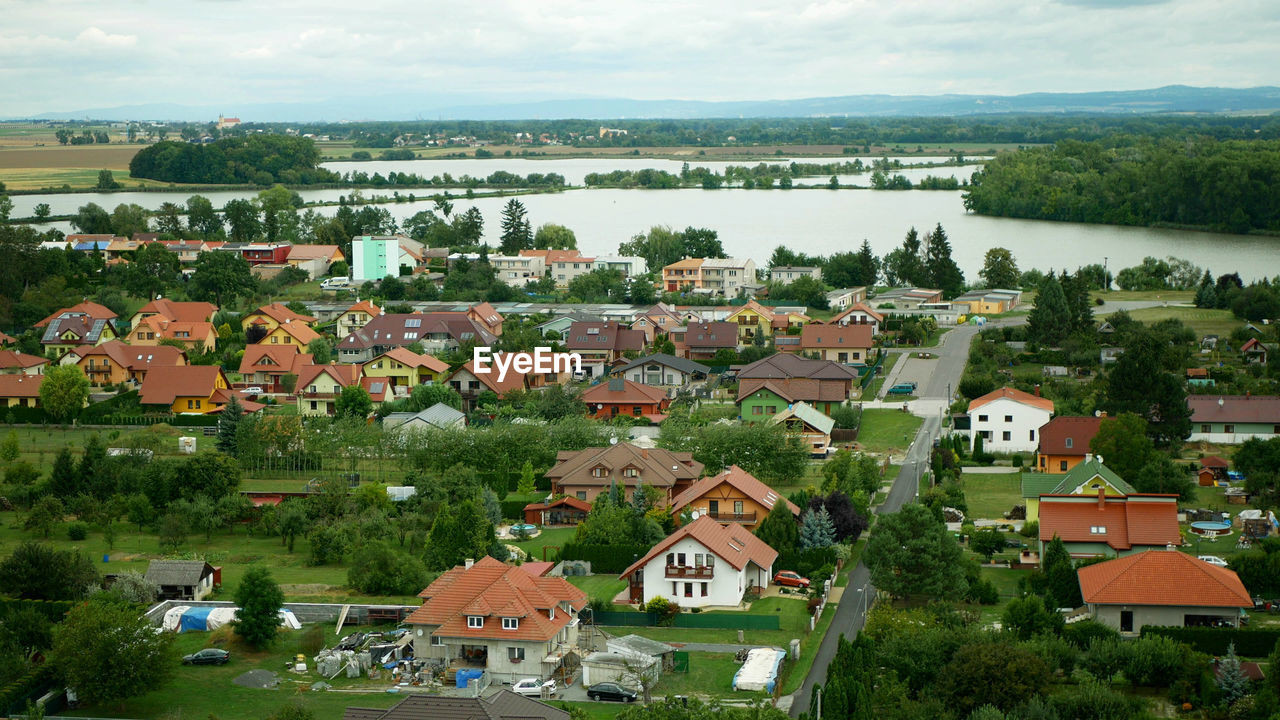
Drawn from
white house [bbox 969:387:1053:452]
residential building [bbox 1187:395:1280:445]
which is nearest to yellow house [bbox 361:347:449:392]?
white house [bbox 969:387:1053:452]

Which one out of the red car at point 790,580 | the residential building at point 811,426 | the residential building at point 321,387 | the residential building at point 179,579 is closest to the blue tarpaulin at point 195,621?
the residential building at point 179,579

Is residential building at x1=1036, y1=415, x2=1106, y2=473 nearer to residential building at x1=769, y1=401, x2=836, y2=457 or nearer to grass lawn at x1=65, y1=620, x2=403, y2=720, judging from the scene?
residential building at x1=769, y1=401, x2=836, y2=457

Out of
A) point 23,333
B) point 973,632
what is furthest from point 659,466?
point 23,333

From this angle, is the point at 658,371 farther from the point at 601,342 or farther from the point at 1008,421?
the point at 1008,421

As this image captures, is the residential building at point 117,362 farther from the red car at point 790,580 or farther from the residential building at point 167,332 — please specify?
the red car at point 790,580

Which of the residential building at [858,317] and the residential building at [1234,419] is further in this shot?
the residential building at [858,317]
